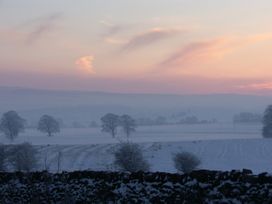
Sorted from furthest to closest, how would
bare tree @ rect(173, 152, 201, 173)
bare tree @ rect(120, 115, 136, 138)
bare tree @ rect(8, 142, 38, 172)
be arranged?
bare tree @ rect(120, 115, 136, 138)
bare tree @ rect(8, 142, 38, 172)
bare tree @ rect(173, 152, 201, 173)

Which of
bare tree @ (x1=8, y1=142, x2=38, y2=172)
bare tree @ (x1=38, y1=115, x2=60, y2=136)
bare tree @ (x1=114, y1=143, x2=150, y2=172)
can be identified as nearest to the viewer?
bare tree @ (x1=114, y1=143, x2=150, y2=172)

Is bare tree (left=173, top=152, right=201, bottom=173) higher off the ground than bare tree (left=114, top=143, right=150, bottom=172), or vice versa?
bare tree (left=114, top=143, right=150, bottom=172)

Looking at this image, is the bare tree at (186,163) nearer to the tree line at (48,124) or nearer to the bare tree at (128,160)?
the bare tree at (128,160)

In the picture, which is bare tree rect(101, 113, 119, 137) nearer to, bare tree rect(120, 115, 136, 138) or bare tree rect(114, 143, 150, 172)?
bare tree rect(120, 115, 136, 138)

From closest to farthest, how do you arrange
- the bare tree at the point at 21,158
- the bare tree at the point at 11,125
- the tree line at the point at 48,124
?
1. the bare tree at the point at 21,158
2. the bare tree at the point at 11,125
3. the tree line at the point at 48,124

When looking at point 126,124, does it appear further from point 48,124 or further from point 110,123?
point 48,124

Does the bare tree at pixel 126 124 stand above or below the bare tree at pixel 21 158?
above

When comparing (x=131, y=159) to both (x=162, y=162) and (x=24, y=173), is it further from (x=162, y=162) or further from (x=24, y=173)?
(x=24, y=173)

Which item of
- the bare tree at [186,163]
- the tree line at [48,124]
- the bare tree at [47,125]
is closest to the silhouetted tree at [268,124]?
the tree line at [48,124]

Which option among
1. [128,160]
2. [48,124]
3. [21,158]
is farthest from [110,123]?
[128,160]

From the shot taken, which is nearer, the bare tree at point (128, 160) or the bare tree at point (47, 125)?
the bare tree at point (128, 160)

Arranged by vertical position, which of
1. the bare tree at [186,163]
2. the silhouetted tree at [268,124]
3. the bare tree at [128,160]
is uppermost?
the silhouetted tree at [268,124]

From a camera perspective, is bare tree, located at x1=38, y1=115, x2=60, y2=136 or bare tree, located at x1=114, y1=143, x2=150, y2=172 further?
bare tree, located at x1=38, y1=115, x2=60, y2=136

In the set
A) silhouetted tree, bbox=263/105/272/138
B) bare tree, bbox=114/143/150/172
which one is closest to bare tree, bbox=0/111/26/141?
silhouetted tree, bbox=263/105/272/138
